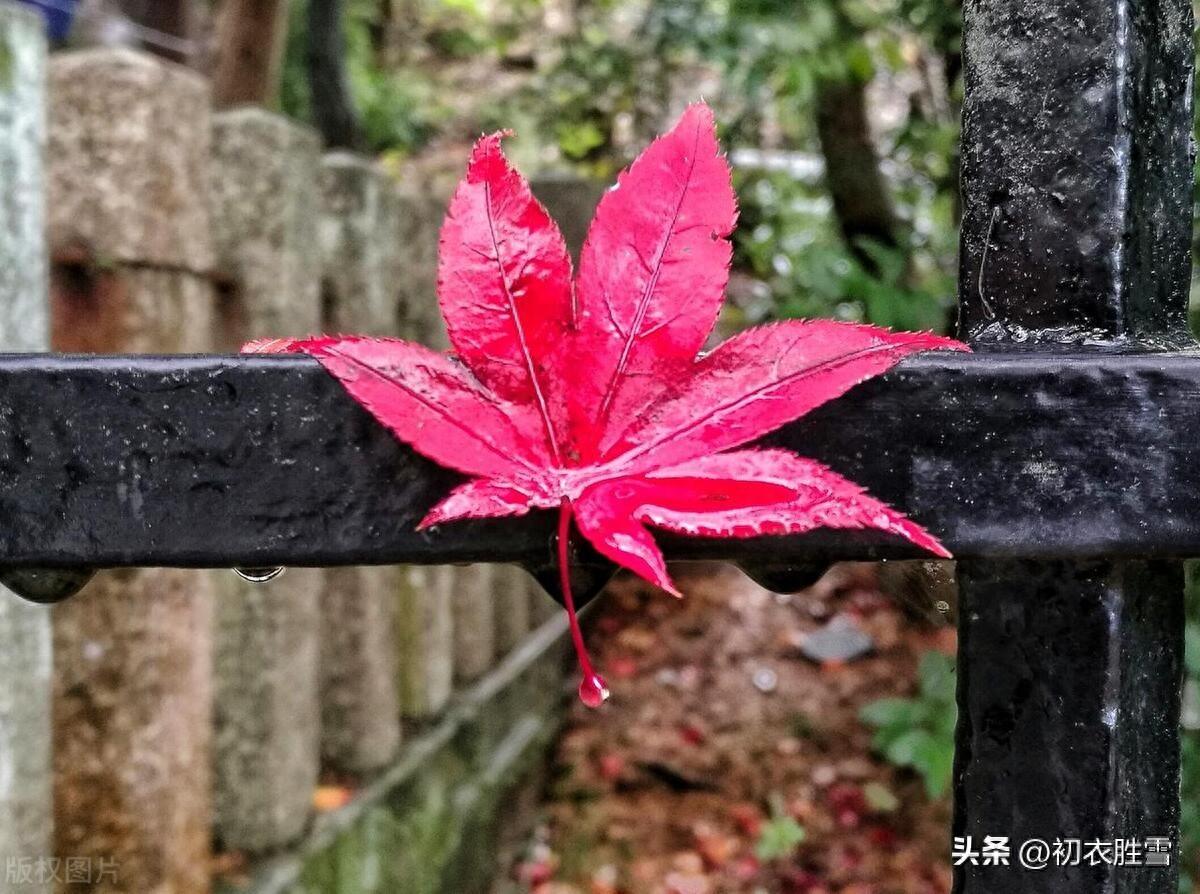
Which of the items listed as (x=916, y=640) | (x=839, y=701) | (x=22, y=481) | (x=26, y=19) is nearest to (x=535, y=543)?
(x=22, y=481)

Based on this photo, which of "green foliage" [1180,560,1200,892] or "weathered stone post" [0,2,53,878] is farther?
"green foliage" [1180,560,1200,892]

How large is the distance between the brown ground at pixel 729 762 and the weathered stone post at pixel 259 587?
1.17 meters

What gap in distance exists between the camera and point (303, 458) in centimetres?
42

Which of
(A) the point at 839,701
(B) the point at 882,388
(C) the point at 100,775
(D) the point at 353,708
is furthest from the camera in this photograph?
(A) the point at 839,701

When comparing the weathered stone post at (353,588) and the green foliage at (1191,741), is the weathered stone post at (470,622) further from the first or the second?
the green foliage at (1191,741)

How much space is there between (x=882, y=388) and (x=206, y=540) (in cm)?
29

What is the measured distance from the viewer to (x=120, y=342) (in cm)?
128

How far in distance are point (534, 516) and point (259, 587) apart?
1.23 m

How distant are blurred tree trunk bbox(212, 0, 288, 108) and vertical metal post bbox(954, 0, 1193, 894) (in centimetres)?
339

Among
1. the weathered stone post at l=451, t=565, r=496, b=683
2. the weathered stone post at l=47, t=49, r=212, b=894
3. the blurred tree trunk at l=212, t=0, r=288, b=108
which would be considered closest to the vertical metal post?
the weathered stone post at l=47, t=49, r=212, b=894

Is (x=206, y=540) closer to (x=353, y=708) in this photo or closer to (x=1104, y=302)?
(x=1104, y=302)

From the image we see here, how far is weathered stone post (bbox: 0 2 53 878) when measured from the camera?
1007 mm

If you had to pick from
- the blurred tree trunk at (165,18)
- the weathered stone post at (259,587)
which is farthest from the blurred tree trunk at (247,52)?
the weathered stone post at (259,587)

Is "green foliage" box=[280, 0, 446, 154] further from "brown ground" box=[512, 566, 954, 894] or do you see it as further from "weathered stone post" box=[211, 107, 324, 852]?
"weathered stone post" box=[211, 107, 324, 852]
